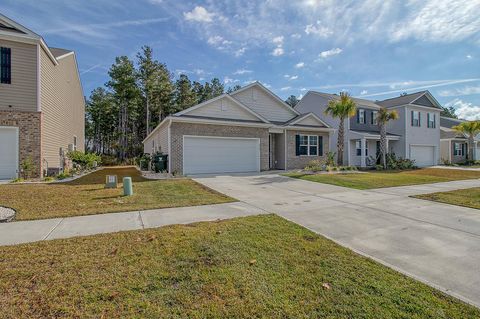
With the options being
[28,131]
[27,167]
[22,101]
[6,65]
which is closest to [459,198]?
[27,167]

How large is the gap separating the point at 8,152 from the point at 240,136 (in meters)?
11.9

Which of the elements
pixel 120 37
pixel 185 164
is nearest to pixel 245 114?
pixel 185 164

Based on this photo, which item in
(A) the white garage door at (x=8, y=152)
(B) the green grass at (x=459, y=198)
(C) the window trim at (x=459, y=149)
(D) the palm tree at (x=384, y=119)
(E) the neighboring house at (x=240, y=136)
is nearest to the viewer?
(B) the green grass at (x=459, y=198)

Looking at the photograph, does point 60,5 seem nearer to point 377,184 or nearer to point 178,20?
point 178,20

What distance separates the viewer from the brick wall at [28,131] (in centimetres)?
1164

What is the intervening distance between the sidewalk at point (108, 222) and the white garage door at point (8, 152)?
894 centimetres

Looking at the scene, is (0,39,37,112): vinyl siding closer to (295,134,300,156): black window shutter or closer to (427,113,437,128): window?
(295,134,300,156): black window shutter

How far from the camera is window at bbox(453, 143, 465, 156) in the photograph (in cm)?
3057

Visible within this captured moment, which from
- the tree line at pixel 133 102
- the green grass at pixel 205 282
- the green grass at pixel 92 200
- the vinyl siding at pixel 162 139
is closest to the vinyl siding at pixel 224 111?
the vinyl siding at pixel 162 139

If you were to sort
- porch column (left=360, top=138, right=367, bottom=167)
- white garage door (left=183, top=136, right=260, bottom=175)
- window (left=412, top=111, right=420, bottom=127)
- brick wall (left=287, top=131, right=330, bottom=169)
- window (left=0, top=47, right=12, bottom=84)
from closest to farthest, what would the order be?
window (left=0, top=47, right=12, bottom=84) → white garage door (left=183, top=136, right=260, bottom=175) → brick wall (left=287, top=131, right=330, bottom=169) → porch column (left=360, top=138, right=367, bottom=167) → window (left=412, top=111, right=420, bottom=127)

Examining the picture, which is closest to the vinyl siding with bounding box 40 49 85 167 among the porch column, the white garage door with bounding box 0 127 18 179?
the white garage door with bounding box 0 127 18 179

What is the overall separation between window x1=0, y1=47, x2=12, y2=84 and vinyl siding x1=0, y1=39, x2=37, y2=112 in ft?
0.45

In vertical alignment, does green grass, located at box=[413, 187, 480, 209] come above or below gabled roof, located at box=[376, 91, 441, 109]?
below

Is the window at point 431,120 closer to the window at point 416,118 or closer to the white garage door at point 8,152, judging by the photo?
the window at point 416,118
